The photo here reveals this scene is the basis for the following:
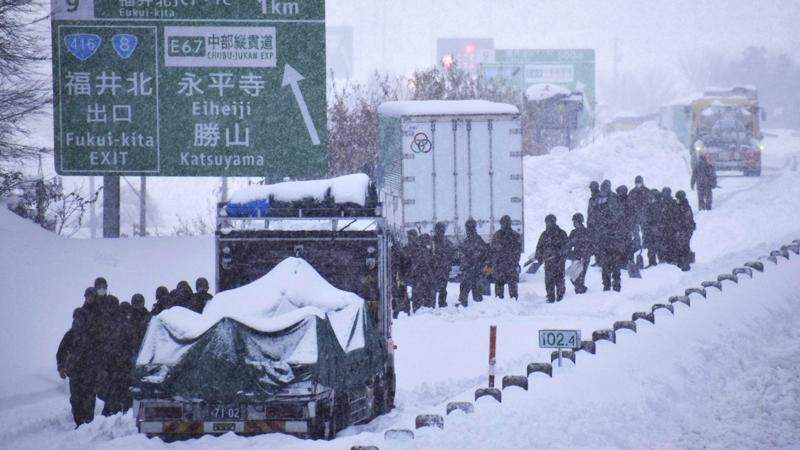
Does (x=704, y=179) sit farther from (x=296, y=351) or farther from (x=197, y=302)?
(x=296, y=351)

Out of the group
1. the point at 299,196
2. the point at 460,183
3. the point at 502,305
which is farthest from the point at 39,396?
the point at 460,183

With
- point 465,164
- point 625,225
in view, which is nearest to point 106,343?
point 625,225

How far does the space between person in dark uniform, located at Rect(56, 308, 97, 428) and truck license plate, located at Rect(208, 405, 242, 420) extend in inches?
98.0

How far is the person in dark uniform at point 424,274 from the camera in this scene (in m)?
20.6

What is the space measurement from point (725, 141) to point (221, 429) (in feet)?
133

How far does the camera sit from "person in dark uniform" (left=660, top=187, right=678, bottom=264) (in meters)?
23.4

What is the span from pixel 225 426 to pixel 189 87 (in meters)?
8.37

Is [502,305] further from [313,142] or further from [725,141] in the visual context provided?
[725,141]

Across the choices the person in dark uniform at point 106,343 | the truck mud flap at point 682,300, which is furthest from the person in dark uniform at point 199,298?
the truck mud flap at point 682,300

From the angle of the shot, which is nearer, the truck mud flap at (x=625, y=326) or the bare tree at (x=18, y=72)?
the truck mud flap at (x=625, y=326)

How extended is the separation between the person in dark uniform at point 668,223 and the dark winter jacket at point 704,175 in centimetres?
842

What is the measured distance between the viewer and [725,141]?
157 feet

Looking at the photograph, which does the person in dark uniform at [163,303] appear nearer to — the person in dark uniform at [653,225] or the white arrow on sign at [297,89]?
the white arrow on sign at [297,89]

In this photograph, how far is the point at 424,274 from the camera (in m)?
20.7
